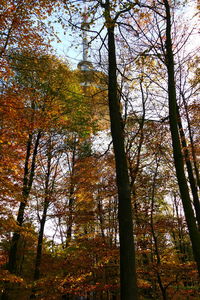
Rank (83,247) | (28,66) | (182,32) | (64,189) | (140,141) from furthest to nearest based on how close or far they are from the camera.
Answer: (64,189) < (140,141) < (83,247) < (182,32) < (28,66)

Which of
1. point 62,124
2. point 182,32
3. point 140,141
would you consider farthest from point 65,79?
point 182,32

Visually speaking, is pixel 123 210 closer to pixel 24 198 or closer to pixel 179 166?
pixel 179 166

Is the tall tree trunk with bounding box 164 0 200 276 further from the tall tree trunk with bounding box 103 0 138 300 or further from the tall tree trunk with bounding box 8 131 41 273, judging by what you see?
the tall tree trunk with bounding box 8 131 41 273

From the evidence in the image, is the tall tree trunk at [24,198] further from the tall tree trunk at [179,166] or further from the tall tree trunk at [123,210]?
the tall tree trunk at [179,166]

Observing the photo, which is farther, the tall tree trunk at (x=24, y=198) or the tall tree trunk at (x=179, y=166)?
the tall tree trunk at (x=24, y=198)

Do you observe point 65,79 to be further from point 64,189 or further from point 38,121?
point 64,189

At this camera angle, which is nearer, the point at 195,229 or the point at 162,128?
the point at 195,229

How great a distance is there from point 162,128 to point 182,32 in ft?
12.5

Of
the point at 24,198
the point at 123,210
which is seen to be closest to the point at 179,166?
the point at 123,210

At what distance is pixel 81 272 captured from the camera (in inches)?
334

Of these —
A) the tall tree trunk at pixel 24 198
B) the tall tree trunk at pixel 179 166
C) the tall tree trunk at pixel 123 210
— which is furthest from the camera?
the tall tree trunk at pixel 24 198

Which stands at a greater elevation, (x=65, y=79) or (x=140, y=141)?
(x=65, y=79)

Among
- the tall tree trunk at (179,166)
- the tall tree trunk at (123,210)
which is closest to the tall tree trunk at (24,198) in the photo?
the tall tree trunk at (123,210)

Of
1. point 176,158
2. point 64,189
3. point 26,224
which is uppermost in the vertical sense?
point 64,189
